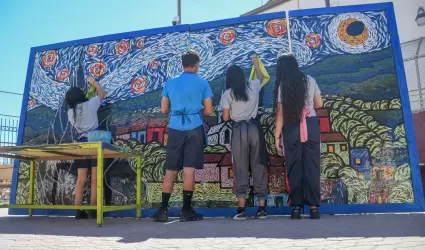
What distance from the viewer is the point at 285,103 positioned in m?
4.21

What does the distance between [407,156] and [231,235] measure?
2752mm

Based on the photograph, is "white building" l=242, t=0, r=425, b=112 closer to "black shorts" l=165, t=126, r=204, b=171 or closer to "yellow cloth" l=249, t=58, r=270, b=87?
"yellow cloth" l=249, t=58, r=270, b=87

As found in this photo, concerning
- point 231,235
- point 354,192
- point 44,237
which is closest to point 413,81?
point 354,192

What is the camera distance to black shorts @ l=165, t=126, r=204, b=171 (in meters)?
4.24

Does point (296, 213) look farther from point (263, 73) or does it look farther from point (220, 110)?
point (263, 73)

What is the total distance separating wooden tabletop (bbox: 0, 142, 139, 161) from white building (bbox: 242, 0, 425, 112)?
7248mm

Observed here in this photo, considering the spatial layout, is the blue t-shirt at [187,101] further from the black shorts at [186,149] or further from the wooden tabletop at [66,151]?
the wooden tabletop at [66,151]

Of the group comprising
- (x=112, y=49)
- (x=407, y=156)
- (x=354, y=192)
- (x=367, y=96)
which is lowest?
(x=354, y=192)

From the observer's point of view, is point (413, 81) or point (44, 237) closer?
point (44, 237)

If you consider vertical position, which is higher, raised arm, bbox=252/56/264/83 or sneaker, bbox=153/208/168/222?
raised arm, bbox=252/56/264/83

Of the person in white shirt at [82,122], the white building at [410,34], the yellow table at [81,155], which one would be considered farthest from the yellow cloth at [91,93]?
the white building at [410,34]

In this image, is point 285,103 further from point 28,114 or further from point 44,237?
point 28,114

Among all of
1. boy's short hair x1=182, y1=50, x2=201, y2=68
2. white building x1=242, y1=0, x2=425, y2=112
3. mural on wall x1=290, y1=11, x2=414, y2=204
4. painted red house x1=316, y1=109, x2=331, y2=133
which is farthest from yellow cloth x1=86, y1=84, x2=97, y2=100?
white building x1=242, y1=0, x2=425, y2=112

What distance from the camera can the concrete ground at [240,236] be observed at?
2480 mm
